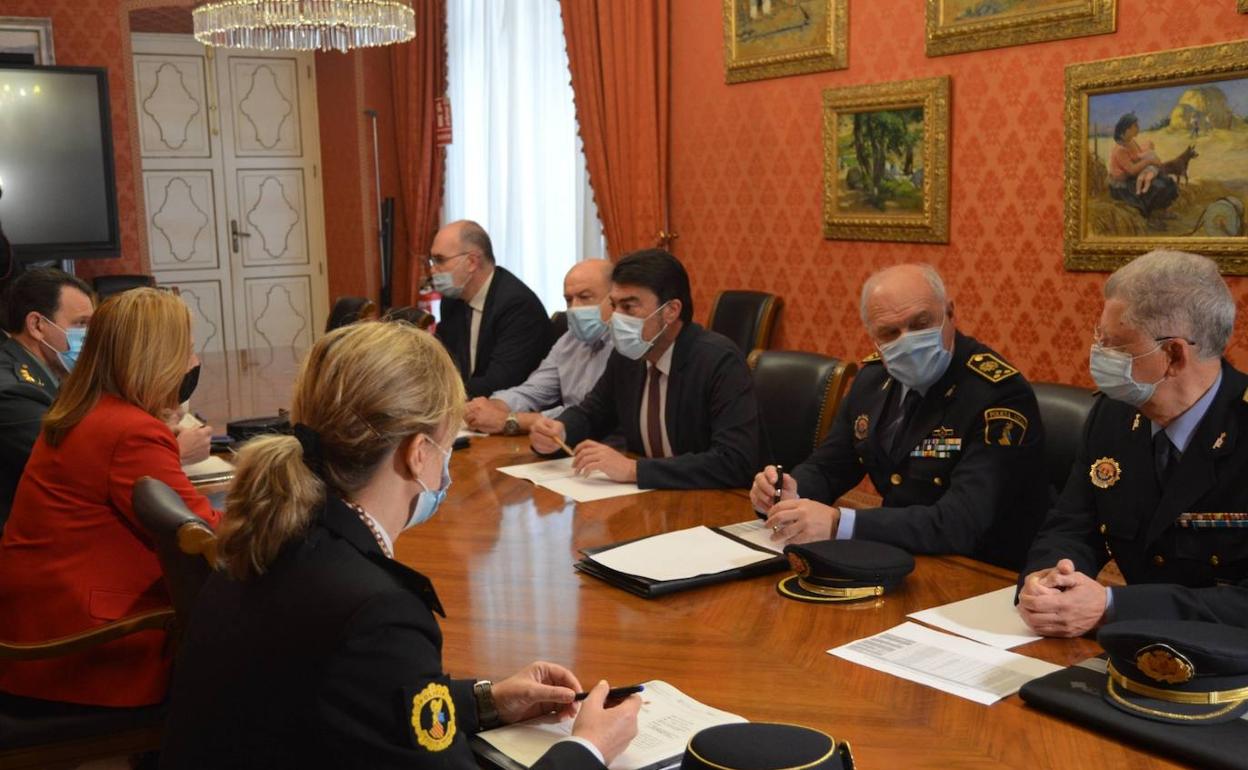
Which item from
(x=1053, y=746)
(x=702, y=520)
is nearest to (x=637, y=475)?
(x=702, y=520)

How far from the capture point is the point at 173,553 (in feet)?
7.14

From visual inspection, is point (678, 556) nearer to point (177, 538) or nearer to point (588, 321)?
point (177, 538)

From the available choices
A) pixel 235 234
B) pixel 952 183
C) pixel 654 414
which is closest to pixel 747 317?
pixel 952 183

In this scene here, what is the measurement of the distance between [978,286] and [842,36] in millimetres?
1294

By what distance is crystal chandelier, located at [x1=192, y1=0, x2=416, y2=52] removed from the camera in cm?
479

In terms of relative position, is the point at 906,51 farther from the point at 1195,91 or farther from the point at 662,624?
the point at 662,624

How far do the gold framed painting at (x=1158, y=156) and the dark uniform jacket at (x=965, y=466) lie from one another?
163cm

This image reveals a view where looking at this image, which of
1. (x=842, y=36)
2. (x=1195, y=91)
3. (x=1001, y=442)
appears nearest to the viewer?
(x=1001, y=442)

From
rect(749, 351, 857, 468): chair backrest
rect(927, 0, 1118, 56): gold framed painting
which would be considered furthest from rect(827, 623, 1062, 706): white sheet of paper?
rect(927, 0, 1118, 56): gold framed painting

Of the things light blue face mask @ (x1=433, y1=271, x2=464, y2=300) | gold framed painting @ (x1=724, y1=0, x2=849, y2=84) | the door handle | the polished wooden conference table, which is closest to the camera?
the polished wooden conference table

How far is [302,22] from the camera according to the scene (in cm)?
481

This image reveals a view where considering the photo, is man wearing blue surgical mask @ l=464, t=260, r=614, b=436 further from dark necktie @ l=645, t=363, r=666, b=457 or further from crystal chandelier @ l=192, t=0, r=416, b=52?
crystal chandelier @ l=192, t=0, r=416, b=52

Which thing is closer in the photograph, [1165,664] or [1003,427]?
[1165,664]

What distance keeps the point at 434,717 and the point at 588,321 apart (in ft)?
9.56
